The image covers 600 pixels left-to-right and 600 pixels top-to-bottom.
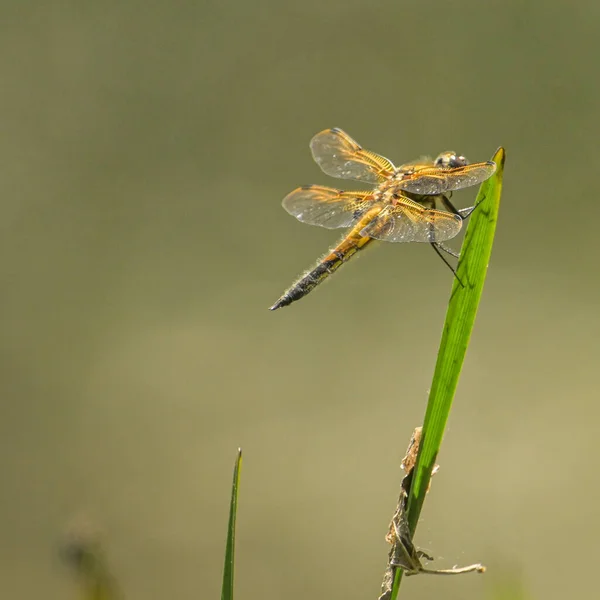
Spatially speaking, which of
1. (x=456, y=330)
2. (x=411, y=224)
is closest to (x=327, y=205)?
(x=411, y=224)

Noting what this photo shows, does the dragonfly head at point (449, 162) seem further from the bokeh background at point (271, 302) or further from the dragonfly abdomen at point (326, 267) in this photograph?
the bokeh background at point (271, 302)

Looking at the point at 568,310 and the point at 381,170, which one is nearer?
the point at 381,170

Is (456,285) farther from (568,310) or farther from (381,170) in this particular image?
(568,310)

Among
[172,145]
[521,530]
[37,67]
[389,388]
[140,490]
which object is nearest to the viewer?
[521,530]

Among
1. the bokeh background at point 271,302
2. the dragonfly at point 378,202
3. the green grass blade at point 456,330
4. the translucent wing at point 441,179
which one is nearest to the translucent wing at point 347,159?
the dragonfly at point 378,202

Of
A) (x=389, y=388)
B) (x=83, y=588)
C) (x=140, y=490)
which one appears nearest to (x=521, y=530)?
(x=389, y=388)

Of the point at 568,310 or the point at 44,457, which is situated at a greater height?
the point at 568,310

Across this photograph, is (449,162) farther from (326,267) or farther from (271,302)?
(271,302)
